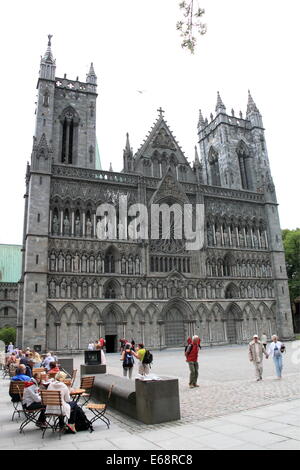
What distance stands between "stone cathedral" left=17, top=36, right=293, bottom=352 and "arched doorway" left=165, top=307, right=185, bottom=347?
0.10m

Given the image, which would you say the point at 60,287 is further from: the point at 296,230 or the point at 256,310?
the point at 296,230

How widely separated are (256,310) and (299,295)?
15198 millimetres

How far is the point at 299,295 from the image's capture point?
51.0 m

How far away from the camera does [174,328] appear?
34844 mm

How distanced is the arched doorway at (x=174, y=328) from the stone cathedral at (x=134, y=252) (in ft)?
0.33

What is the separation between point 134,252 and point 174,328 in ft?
27.1

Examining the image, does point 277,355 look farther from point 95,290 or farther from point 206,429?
point 95,290

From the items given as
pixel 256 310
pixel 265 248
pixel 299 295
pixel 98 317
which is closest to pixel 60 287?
pixel 98 317

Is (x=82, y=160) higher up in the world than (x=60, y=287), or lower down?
higher up

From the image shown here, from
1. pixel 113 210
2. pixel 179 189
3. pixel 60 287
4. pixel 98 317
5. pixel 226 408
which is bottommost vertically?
pixel 226 408

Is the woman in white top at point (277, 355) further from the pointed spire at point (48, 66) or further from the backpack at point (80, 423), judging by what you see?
the pointed spire at point (48, 66)

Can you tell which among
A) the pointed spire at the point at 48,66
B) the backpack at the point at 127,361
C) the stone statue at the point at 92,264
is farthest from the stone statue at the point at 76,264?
the pointed spire at the point at 48,66

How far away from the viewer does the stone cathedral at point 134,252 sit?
31109mm

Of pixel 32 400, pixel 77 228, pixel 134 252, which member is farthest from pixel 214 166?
pixel 32 400
